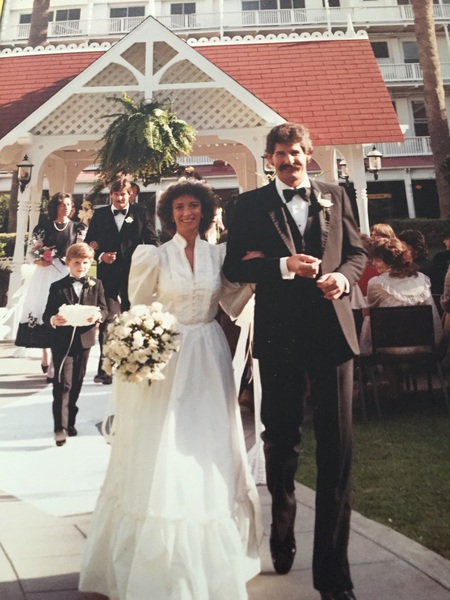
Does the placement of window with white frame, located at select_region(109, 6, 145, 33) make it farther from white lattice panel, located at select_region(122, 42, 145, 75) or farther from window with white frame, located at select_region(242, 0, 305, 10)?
white lattice panel, located at select_region(122, 42, 145, 75)

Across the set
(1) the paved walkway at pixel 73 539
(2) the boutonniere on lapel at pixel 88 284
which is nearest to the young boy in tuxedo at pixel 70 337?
(2) the boutonniere on lapel at pixel 88 284

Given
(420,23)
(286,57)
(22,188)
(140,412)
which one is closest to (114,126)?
(22,188)

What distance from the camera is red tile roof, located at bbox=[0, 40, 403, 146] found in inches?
412

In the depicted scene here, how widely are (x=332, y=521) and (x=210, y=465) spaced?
0.59 meters

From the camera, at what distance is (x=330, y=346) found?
2.29m

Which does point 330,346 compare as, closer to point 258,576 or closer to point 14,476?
point 258,576

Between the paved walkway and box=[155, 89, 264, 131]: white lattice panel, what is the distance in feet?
25.3

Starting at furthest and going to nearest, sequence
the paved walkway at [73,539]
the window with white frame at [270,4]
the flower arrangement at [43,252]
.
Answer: the window with white frame at [270,4], the flower arrangement at [43,252], the paved walkway at [73,539]

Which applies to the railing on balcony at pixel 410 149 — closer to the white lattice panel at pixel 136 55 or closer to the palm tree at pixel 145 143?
the white lattice panel at pixel 136 55

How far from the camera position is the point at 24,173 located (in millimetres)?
10336

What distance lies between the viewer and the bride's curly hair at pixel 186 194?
2811 millimetres

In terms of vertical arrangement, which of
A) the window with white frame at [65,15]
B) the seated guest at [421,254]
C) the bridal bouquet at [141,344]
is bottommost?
the bridal bouquet at [141,344]

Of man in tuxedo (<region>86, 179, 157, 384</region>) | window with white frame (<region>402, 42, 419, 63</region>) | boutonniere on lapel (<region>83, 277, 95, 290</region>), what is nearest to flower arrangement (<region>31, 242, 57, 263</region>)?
man in tuxedo (<region>86, 179, 157, 384</region>)

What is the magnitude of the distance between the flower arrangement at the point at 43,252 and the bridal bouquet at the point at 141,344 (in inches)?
197
